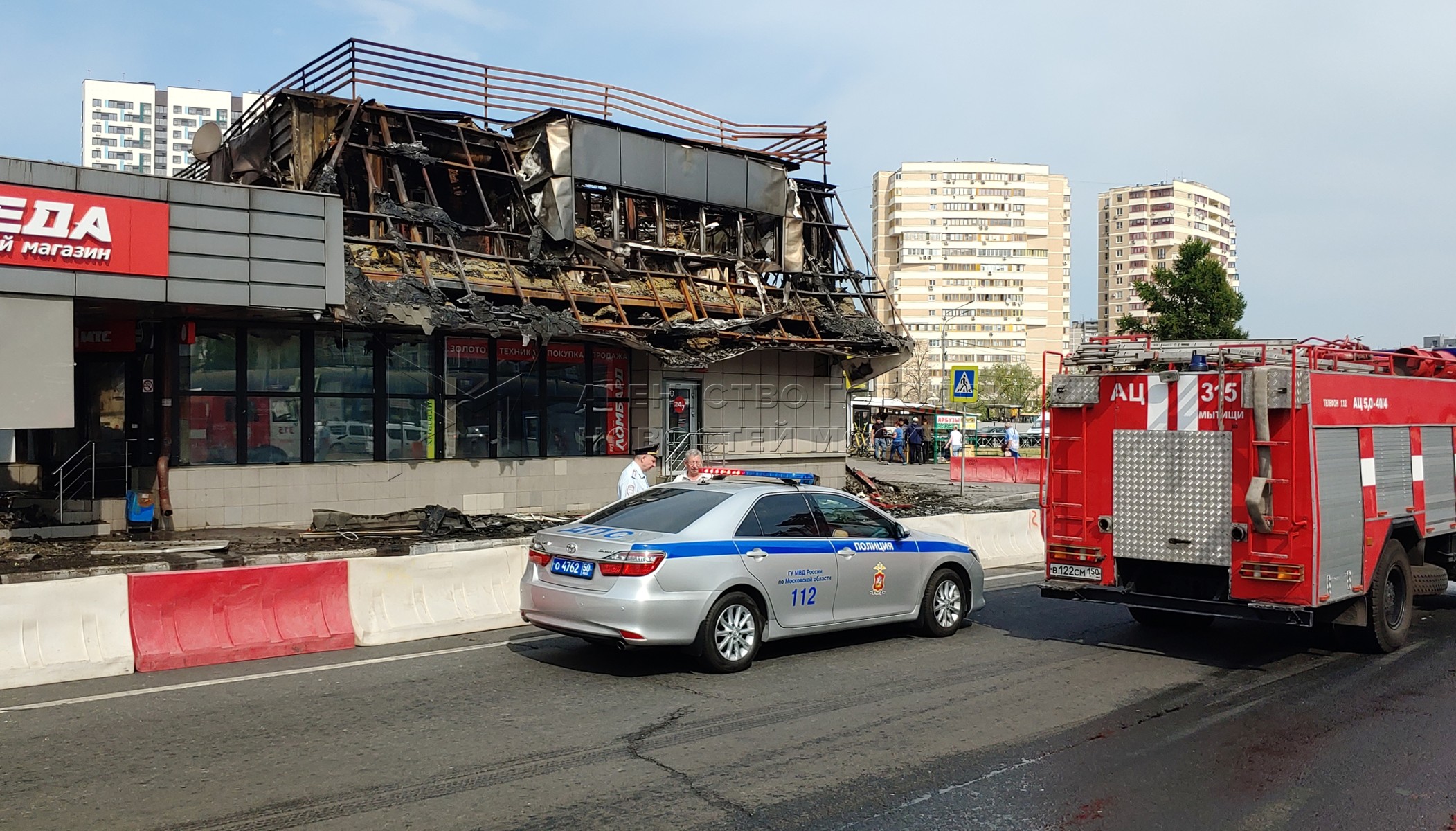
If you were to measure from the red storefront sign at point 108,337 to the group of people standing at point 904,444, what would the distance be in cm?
2989

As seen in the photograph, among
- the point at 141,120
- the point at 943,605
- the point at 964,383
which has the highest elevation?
the point at 141,120

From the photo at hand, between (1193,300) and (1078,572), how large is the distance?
38.1 m

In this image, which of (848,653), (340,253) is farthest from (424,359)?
(848,653)

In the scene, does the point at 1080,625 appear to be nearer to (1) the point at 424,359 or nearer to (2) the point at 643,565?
(2) the point at 643,565

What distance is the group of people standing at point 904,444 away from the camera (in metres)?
41.8

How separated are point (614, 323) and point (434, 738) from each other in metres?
13.3

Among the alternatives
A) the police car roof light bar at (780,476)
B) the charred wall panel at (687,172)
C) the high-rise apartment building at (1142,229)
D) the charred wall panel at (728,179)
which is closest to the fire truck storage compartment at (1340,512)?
the police car roof light bar at (780,476)

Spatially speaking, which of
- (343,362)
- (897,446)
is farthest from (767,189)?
(897,446)

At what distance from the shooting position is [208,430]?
16.3 meters

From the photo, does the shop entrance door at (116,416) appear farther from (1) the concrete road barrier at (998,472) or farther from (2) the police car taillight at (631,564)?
(1) the concrete road barrier at (998,472)

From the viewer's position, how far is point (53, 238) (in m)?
13.5

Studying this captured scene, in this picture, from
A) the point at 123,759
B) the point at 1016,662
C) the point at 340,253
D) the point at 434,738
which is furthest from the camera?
the point at 340,253

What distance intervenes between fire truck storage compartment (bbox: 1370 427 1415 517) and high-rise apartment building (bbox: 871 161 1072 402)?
119 m

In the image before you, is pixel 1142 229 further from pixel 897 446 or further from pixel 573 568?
pixel 573 568
